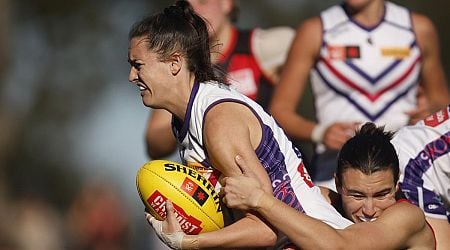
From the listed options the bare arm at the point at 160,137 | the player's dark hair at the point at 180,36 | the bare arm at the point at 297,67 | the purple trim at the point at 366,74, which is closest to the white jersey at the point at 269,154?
the player's dark hair at the point at 180,36

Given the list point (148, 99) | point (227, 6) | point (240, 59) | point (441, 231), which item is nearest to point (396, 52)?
point (240, 59)

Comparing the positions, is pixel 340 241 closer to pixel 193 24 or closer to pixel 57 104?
pixel 193 24

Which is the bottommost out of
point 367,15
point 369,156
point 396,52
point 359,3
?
point 369,156

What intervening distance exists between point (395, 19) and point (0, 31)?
1158 cm

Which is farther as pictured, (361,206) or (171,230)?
(361,206)

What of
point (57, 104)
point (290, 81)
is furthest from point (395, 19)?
point (57, 104)

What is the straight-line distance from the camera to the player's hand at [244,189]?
706cm

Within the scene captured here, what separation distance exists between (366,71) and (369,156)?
87.8 inches

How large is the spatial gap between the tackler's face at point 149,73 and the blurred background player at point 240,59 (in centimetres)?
261

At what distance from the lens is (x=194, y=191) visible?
7.26m

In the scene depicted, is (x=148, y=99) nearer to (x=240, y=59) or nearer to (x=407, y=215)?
(x=407, y=215)

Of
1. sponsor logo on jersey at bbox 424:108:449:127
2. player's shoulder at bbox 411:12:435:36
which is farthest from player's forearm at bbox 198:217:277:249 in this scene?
player's shoulder at bbox 411:12:435:36

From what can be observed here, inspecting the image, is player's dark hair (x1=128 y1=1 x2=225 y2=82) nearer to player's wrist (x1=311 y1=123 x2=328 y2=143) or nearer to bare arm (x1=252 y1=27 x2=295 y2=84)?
player's wrist (x1=311 y1=123 x2=328 y2=143)

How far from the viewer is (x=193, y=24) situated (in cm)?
756
